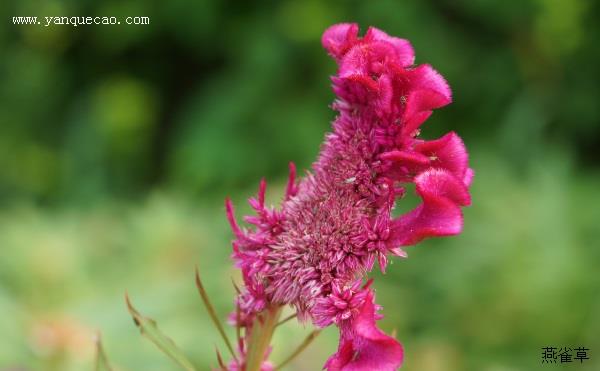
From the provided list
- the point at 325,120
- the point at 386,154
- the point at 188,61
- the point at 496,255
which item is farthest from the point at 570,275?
the point at 188,61

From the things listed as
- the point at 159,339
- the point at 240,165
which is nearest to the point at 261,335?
the point at 159,339

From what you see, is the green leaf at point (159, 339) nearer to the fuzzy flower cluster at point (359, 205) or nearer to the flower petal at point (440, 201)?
the fuzzy flower cluster at point (359, 205)

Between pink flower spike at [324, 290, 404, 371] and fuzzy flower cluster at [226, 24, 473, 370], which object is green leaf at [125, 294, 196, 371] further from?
pink flower spike at [324, 290, 404, 371]

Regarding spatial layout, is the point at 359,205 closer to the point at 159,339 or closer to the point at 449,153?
the point at 449,153

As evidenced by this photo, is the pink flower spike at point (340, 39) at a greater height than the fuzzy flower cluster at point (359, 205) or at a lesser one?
greater

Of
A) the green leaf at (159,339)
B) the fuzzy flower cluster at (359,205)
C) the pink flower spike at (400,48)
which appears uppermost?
the pink flower spike at (400,48)

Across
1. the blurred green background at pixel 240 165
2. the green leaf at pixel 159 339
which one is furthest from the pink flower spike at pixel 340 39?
the blurred green background at pixel 240 165

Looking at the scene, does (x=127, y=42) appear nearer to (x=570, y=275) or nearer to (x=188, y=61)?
(x=188, y=61)
